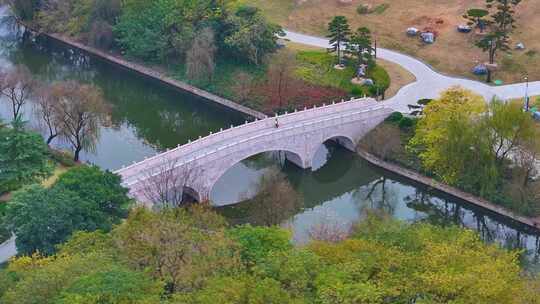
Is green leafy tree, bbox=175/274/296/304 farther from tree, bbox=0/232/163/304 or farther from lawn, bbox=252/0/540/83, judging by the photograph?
lawn, bbox=252/0/540/83

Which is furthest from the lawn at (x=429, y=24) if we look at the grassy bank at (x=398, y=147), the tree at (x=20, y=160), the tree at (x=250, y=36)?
the tree at (x=20, y=160)

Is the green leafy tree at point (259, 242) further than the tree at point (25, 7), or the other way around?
the tree at point (25, 7)

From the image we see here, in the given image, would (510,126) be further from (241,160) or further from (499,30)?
(499,30)

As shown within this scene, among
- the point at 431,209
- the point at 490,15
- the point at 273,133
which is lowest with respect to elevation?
the point at 431,209

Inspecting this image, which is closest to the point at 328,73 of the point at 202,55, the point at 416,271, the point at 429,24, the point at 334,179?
the point at 202,55

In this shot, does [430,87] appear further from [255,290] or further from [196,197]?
[255,290]

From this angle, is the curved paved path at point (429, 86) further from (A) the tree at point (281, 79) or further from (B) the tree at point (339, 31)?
(A) the tree at point (281, 79)

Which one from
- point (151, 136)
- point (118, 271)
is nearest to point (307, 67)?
point (151, 136)
